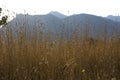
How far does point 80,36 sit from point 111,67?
727mm

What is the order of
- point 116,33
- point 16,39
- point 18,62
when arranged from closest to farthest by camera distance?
1. point 18,62
2. point 16,39
3. point 116,33

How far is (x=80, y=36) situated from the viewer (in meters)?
5.31

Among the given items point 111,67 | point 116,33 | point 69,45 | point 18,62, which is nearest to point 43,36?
point 69,45

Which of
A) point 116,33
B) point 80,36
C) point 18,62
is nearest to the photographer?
point 18,62

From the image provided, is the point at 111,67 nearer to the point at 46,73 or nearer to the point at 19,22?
the point at 46,73

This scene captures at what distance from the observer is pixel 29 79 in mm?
4125

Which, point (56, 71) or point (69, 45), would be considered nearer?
point (56, 71)

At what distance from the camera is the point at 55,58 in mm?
4574

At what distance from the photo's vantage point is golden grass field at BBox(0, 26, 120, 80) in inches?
168

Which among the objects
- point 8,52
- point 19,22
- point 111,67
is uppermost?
point 19,22

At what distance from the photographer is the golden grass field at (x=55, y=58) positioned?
14.0 feet

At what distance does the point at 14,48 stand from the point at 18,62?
28cm

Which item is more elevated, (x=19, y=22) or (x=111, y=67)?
(x=19, y=22)

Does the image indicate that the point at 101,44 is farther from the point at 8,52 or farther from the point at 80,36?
the point at 8,52
